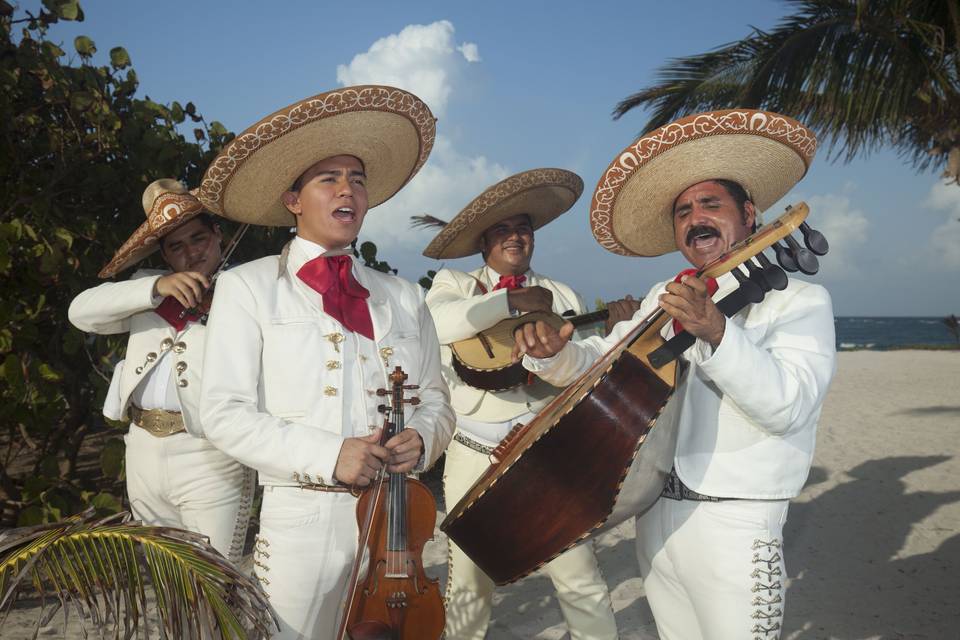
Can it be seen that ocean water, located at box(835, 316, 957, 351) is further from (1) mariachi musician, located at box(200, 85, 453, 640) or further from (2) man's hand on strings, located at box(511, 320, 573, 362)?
(1) mariachi musician, located at box(200, 85, 453, 640)

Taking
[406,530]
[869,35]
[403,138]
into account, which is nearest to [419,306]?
[403,138]

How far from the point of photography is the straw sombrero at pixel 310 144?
2527 mm

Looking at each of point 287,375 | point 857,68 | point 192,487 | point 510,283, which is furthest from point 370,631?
point 857,68

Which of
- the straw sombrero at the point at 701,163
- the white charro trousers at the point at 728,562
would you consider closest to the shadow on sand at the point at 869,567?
the white charro trousers at the point at 728,562

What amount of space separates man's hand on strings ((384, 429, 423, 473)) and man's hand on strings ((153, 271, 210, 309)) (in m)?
1.20

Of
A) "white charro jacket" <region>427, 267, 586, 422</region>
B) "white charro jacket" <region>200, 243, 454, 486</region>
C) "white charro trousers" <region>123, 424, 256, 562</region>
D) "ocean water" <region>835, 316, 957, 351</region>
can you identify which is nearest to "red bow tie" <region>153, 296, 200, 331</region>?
"white charro trousers" <region>123, 424, 256, 562</region>

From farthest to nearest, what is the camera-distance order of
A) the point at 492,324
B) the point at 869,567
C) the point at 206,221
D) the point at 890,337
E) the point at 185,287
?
the point at 890,337 < the point at 869,567 < the point at 492,324 < the point at 206,221 < the point at 185,287

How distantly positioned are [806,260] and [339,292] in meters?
1.54

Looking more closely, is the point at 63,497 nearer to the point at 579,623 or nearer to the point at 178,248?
the point at 178,248

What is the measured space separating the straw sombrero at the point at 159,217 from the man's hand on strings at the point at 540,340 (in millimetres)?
1675

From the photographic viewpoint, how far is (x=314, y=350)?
251 cm

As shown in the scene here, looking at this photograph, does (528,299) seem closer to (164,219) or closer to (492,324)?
(492,324)

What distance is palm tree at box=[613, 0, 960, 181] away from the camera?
351 inches

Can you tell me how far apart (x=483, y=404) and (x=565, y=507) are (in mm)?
1725
